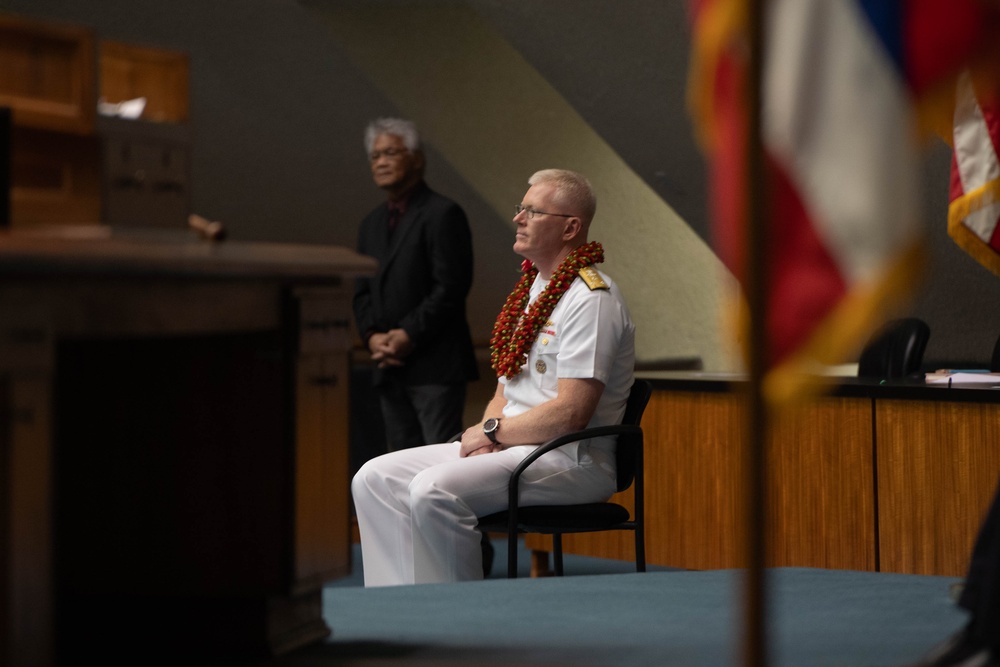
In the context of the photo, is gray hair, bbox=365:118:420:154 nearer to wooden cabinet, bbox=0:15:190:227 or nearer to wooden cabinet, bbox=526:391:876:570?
wooden cabinet, bbox=526:391:876:570

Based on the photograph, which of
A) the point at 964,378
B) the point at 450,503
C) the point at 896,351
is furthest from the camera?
the point at 896,351

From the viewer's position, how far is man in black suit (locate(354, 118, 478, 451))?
4.43 meters

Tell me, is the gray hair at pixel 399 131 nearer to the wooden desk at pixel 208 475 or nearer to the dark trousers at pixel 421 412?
the dark trousers at pixel 421 412

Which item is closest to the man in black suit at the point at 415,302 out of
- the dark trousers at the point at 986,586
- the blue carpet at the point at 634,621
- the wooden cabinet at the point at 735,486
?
the wooden cabinet at the point at 735,486

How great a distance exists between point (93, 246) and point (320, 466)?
1.68ft

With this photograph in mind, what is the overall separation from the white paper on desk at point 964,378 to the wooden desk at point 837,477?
0.46 feet

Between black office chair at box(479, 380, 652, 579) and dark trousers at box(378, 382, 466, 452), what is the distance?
3.46ft

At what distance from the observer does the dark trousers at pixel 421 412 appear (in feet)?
14.5

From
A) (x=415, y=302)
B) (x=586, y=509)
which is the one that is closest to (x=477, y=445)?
(x=586, y=509)

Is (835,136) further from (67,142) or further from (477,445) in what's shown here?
(477,445)

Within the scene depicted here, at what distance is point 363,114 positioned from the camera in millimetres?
5789

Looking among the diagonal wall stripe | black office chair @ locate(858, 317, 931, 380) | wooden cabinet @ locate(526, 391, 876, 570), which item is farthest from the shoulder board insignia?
the diagonal wall stripe

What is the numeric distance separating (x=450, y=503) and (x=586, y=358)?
462 mm

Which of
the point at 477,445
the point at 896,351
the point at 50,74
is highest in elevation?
the point at 50,74
